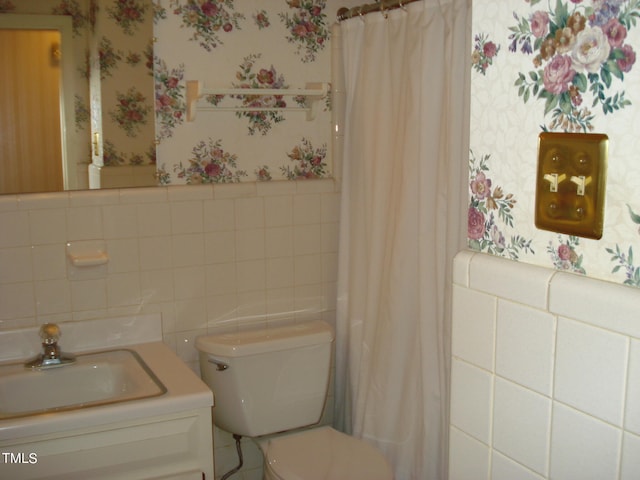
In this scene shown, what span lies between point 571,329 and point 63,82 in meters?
1.80

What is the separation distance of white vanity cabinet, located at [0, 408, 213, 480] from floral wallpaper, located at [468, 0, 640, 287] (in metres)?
1.17

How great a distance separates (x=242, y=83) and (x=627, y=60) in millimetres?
1782

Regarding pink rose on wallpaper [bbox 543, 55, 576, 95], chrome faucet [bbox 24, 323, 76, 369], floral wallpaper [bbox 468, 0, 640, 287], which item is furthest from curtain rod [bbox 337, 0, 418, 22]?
chrome faucet [bbox 24, 323, 76, 369]

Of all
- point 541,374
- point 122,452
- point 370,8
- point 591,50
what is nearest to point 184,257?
point 122,452

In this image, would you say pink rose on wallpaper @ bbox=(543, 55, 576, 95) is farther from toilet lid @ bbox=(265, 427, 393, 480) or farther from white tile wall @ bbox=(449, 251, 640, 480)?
toilet lid @ bbox=(265, 427, 393, 480)

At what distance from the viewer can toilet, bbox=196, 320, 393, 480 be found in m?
2.28

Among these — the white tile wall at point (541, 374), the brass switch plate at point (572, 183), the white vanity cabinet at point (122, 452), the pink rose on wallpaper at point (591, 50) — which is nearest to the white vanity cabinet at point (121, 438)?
Answer: the white vanity cabinet at point (122, 452)

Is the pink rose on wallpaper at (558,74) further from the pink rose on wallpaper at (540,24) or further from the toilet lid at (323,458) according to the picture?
the toilet lid at (323,458)

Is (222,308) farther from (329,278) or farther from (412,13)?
(412,13)

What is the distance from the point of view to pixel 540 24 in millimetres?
958

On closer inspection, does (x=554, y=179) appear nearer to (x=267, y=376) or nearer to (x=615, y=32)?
(x=615, y=32)

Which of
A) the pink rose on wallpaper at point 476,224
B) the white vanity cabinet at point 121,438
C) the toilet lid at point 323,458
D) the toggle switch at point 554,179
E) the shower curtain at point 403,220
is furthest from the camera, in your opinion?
the toilet lid at point 323,458

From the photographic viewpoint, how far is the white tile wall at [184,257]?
2.22 meters

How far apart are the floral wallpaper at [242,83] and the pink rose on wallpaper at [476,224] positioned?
1500 millimetres
